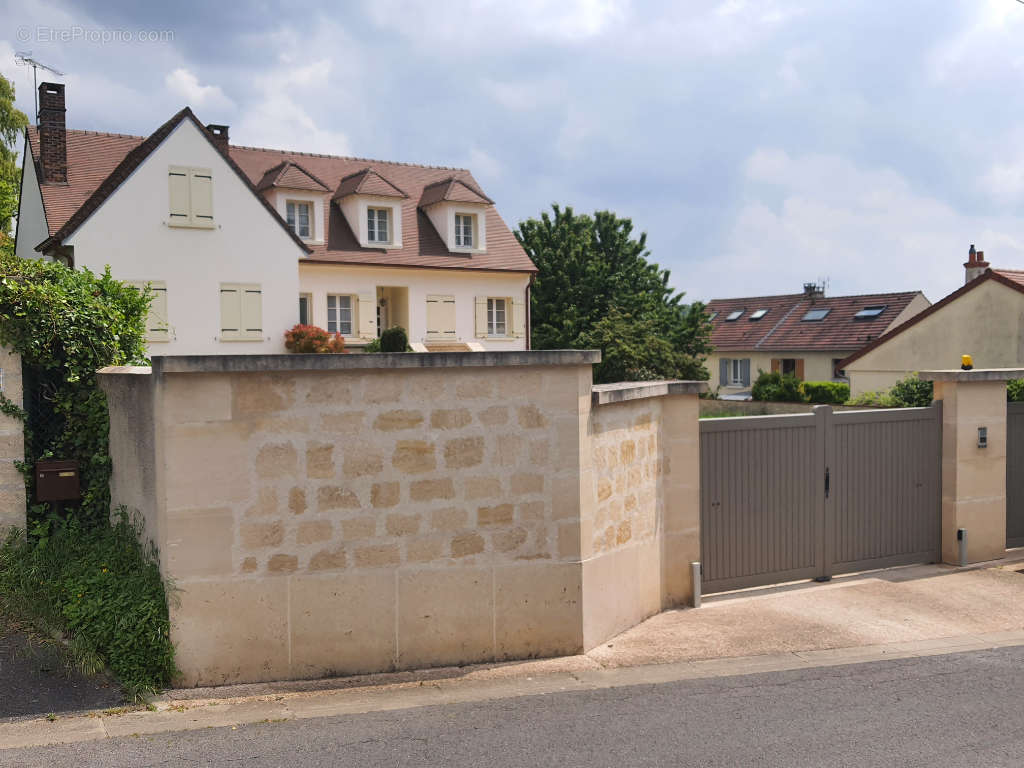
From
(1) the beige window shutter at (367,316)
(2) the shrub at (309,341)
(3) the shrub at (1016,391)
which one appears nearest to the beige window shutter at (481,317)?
(1) the beige window shutter at (367,316)

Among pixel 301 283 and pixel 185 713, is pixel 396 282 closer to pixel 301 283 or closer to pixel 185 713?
pixel 301 283

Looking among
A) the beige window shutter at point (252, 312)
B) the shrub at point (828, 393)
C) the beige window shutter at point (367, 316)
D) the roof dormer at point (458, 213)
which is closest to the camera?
the beige window shutter at point (252, 312)

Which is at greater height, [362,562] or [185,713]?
[362,562]

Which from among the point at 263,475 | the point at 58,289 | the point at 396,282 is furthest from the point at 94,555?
the point at 396,282

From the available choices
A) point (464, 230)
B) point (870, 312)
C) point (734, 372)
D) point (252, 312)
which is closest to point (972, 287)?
point (464, 230)

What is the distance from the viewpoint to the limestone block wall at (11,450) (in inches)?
292

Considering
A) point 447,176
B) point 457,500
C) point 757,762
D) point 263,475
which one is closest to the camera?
point 757,762

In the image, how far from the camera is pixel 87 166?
25266mm

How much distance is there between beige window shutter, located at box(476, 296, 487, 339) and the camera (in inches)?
1265

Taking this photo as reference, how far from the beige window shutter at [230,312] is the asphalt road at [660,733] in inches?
827

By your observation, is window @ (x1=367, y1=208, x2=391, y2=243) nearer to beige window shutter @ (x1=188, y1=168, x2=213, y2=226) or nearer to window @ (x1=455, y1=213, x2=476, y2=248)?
window @ (x1=455, y1=213, x2=476, y2=248)

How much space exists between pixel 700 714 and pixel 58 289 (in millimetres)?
6114

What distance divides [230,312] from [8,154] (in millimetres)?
16081

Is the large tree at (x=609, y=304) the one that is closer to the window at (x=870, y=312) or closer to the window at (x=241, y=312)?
the window at (x=870, y=312)
